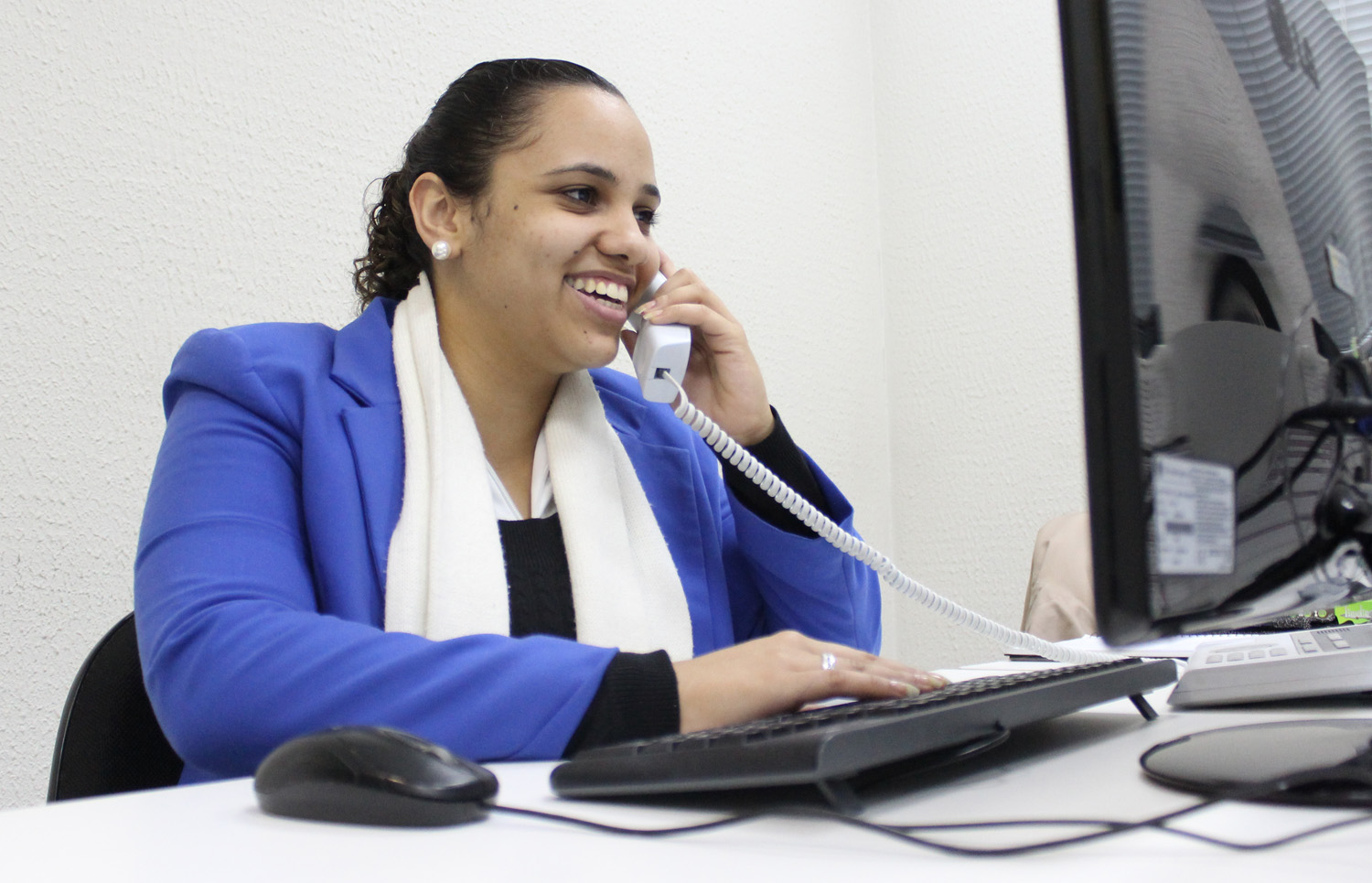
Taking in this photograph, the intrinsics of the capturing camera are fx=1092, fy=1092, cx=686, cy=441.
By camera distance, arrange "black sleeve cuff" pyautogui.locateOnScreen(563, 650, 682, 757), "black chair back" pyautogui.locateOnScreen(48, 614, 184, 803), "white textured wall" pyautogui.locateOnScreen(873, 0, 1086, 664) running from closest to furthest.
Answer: "black sleeve cuff" pyautogui.locateOnScreen(563, 650, 682, 757) < "black chair back" pyautogui.locateOnScreen(48, 614, 184, 803) < "white textured wall" pyautogui.locateOnScreen(873, 0, 1086, 664)

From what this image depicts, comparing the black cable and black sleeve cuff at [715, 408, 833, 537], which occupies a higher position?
black sleeve cuff at [715, 408, 833, 537]

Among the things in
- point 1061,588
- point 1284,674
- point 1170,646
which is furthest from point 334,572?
point 1061,588

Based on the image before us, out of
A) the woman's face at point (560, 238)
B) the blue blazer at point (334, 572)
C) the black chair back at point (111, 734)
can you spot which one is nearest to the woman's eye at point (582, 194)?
the woman's face at point (560, 238)

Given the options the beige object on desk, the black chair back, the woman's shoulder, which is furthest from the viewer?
the beige object on desk

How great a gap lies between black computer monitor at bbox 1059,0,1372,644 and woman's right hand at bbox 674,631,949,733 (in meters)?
0.25

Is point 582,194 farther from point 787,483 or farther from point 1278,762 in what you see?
point 1278,762

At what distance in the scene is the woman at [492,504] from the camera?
709 mm

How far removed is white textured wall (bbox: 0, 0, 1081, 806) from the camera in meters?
1.23

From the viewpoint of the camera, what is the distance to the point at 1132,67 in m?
0.44

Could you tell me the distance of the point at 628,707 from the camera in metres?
0.68

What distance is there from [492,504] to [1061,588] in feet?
2.98

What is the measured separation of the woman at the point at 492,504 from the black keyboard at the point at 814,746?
0.48 feet

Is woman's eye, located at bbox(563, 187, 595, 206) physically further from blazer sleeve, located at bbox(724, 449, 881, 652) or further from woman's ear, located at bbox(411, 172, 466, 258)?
blazer sleeve, located at bbox(724, 449, 881, 652)

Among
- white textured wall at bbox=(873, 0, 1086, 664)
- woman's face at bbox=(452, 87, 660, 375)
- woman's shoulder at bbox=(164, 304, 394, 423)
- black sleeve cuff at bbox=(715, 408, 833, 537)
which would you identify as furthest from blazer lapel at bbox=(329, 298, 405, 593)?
white textured wall at bbox=(873, 0, 1086, 664)
